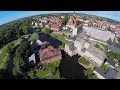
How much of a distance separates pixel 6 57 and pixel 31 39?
1.86 feet

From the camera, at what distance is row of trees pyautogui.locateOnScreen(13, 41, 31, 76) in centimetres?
282

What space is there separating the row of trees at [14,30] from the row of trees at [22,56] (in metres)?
0.24

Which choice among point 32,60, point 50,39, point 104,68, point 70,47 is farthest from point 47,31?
point 104,68

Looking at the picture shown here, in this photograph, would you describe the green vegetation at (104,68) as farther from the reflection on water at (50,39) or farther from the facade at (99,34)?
the reflection on water at (50,39)

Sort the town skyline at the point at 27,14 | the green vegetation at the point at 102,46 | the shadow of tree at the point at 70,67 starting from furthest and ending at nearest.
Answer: the green vegetation at the point at 102,46
the shadow of tree at the point at 70,67
the town skyline at the point at 27,14

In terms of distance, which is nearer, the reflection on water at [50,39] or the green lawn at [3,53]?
the green lawn at [3,53]

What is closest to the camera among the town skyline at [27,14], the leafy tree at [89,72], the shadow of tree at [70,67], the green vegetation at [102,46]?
the town skyline at [27,14]

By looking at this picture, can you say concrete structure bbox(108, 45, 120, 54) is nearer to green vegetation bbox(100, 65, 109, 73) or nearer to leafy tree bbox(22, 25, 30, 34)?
green vegetation bbox(100, 65, 109, 73)

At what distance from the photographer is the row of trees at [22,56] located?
2816 mm

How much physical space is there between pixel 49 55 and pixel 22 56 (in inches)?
20.5

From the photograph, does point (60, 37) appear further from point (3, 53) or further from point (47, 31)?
point (3, 53)

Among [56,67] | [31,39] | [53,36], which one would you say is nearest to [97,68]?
[56,67]

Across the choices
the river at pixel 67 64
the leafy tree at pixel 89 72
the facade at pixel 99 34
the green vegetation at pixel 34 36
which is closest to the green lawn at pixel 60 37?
the river at pixel 67 64

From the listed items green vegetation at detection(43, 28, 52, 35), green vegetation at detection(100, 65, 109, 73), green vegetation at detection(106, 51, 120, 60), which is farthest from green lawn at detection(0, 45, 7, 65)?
green vegetation at detection(106, 51, 120, 60)
